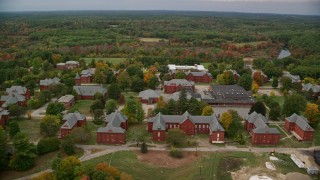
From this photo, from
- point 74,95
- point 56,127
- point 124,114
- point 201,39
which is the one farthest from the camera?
point 201,39

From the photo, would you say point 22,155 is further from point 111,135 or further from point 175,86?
point 175,86

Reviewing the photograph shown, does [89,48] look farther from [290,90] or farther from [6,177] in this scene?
[6,177]

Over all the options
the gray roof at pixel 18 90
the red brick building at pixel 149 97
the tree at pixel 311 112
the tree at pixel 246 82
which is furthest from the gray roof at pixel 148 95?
the tree at pixel 311 112

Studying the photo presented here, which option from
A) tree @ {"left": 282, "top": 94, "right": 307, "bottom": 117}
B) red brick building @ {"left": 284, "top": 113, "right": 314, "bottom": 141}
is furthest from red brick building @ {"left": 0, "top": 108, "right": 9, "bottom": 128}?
tree @ {"left": 282, "top": 94, "right": 307, "bottom": 117}

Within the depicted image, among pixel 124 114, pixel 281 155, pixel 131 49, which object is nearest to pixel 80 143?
pixel 124 114

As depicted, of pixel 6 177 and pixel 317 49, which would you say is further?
pixel 317 49

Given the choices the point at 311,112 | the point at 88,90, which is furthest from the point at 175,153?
the point at 88,90
